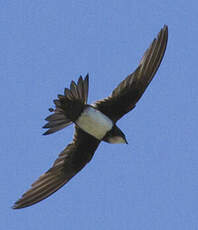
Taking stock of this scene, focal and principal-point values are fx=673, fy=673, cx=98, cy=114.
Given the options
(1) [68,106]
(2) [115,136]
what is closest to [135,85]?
(2) [115,136]

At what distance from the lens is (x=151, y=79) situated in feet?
23.3

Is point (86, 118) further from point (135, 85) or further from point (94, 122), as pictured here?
point (135, 85)

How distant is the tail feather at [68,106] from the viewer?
21.2ft

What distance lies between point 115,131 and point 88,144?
42 centimetres

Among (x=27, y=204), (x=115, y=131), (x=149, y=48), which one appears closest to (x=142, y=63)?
(x=149, y=48)

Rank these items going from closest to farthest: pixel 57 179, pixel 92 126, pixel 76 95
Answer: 1. pixel 76 95
2. pixel 92 126
3. pixel 57 179

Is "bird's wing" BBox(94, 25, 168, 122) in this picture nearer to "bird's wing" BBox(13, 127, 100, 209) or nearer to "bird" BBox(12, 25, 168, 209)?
"bird" BBox(12, 25, 168, 209)

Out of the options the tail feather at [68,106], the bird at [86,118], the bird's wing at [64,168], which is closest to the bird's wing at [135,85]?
the bird at [86,118]

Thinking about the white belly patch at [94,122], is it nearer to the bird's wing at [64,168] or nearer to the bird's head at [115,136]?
the bird's head at [115,136]

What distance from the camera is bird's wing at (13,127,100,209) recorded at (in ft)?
23.9

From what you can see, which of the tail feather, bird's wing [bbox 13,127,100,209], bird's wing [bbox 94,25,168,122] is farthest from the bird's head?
the tail feather

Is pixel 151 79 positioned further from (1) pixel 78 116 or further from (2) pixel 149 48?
(1) pixel 78 116

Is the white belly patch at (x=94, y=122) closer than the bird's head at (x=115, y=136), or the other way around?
the white belly patch at (x=94, y=122)

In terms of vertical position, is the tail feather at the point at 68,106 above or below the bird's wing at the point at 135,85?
below
